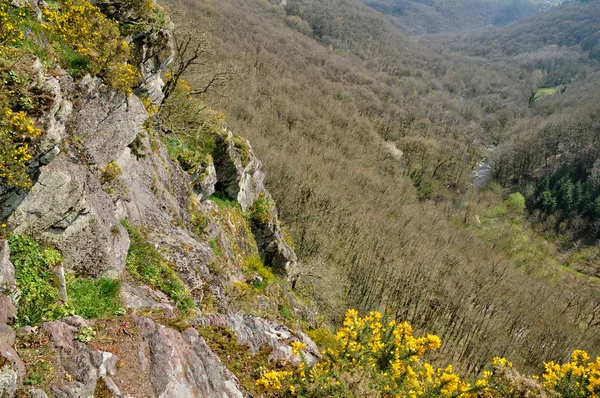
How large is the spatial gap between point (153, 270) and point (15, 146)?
4.67 metres

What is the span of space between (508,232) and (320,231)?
1921 inches

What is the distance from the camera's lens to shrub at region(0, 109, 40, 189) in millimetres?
6168

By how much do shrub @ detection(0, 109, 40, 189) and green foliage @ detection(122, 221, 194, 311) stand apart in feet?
12.1

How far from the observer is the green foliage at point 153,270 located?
9.56m

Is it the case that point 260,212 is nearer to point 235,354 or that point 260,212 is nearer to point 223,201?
point 223,201

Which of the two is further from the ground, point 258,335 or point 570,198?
point 258,335

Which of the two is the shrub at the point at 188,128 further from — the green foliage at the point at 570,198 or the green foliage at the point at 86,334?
the green foliage at the point at 570,198

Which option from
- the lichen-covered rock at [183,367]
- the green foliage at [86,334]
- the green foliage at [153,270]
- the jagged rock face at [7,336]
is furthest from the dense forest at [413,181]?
the green foliage at [86,334]

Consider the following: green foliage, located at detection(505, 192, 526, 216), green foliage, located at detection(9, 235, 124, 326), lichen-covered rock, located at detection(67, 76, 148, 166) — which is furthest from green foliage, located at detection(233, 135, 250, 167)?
green foliage, located at detection(505, 192, 526, 216)

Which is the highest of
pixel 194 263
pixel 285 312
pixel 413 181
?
pixel 194 263

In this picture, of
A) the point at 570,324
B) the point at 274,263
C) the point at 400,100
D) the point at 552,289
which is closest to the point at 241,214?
the point at 274,263

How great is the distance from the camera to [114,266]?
27.7 ft

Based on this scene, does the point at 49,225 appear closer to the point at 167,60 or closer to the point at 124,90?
the point at 124,90

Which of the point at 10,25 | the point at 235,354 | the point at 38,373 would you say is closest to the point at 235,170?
the point at 10,25
